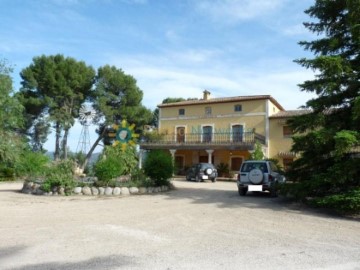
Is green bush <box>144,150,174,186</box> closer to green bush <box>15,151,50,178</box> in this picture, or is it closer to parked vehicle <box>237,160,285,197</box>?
parked vehicle <box>237,160,285,197</box>

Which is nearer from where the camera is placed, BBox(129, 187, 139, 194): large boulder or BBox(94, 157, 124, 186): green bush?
BBox(94, 157, 124, 186): green bush

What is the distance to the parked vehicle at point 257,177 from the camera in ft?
42.7

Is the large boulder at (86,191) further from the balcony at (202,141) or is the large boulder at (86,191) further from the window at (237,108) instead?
the window at (237,108)

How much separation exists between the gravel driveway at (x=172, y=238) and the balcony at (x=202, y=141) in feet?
63.5

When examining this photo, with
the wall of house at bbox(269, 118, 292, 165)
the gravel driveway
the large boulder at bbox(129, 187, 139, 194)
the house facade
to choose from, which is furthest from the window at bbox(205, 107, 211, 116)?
the gravel driveway

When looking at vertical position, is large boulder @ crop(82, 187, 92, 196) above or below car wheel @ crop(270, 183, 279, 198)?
below

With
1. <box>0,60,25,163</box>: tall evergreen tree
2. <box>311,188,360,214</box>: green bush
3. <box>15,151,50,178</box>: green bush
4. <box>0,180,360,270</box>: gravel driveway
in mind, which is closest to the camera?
<box>0,180,360,270</box>: gravel driveway

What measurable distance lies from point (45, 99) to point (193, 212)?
97.6 ft

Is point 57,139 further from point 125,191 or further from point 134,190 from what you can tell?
point 125,191

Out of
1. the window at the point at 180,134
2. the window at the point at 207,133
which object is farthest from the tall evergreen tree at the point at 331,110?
the window at the point at 180,134

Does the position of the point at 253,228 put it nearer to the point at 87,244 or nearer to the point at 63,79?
the point at 87,244

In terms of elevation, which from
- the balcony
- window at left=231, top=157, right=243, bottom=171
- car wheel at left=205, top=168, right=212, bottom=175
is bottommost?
car wheel at left=205, top=168, right=212, bottom=175

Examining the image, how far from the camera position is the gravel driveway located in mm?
4590

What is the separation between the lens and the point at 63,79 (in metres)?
35.8
